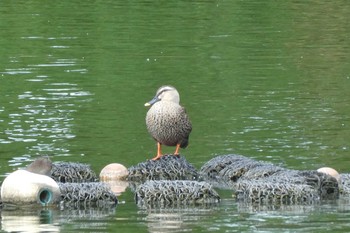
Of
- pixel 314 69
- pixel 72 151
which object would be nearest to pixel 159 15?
pixel 314 69

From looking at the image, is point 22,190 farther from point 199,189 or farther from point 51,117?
point 51,117

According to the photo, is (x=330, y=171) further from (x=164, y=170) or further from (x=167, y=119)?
(x=167, y=119)

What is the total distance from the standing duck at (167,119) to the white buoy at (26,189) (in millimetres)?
3176

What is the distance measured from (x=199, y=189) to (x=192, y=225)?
5.83 ft

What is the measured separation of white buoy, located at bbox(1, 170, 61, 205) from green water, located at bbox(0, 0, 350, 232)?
42 centimetres

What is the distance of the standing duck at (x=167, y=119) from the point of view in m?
22.9

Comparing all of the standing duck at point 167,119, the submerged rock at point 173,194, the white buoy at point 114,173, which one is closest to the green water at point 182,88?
the submerged rock at point 173,194

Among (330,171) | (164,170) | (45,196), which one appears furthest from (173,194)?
(330,171)

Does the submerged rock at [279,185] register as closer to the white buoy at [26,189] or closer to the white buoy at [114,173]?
the white buoy at [114,173]

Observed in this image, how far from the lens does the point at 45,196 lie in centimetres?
2003

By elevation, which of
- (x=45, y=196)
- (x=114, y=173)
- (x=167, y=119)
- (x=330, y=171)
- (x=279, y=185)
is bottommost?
(x=45, y=196)

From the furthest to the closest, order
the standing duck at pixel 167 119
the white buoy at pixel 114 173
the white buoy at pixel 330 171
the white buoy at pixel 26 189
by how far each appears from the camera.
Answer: the standing duck at pixel 167 119 → the white buoy at pixel 114 173 → the white buoy at pixel 330 171 → the white buoy at pixel 26 189

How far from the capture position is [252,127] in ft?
90.2

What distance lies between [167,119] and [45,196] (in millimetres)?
3405
